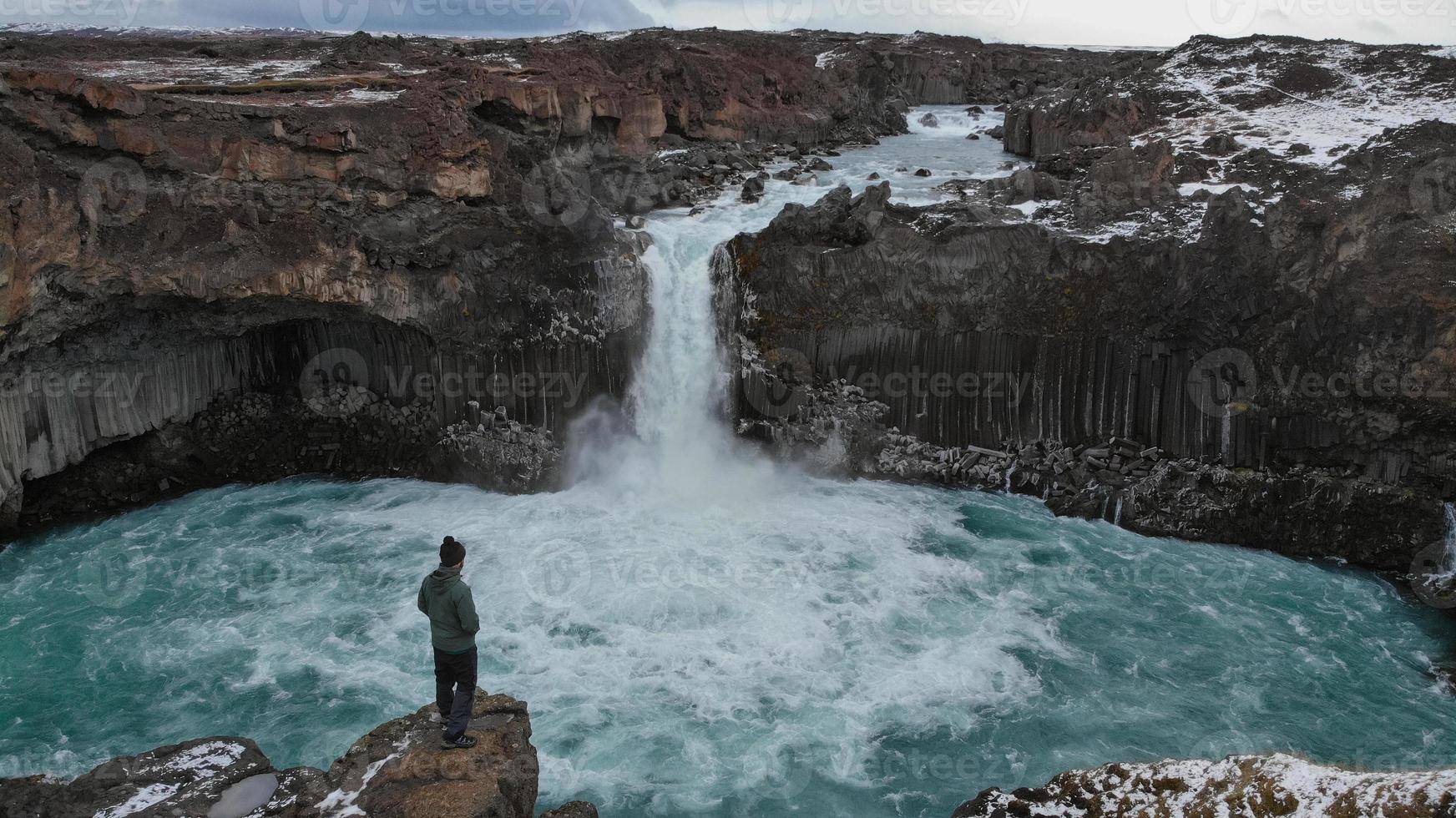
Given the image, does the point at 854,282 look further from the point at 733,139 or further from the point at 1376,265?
the point at 733,139

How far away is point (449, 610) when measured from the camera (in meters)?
9.02

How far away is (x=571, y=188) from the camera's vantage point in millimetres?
23266

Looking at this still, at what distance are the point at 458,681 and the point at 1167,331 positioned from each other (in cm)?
1773

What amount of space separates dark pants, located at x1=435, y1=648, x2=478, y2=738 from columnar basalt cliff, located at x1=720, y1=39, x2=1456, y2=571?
46.4ft

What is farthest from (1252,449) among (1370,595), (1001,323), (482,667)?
(482,667)

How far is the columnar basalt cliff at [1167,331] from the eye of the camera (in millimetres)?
19297

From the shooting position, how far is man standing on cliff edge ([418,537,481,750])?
8914 millimetres

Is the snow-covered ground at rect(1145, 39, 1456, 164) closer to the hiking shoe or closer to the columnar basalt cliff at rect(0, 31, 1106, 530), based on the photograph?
the columnar basalt cliff at rect(0, 31, 1106, 530)

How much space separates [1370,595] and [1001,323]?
29.8 ft

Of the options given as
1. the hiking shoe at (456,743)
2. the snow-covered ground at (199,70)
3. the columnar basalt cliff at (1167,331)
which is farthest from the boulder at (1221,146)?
the snow-covered ground at (199,70)

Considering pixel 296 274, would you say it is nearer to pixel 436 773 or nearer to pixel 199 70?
pixel 199 70

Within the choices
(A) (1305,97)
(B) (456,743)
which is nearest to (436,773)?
(B) (456,743)

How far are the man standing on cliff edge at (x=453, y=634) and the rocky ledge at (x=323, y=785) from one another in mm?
313

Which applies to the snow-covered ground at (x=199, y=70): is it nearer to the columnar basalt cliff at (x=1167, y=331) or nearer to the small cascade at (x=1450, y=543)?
the columnar basalt cliff at (x=1167, y=331)
